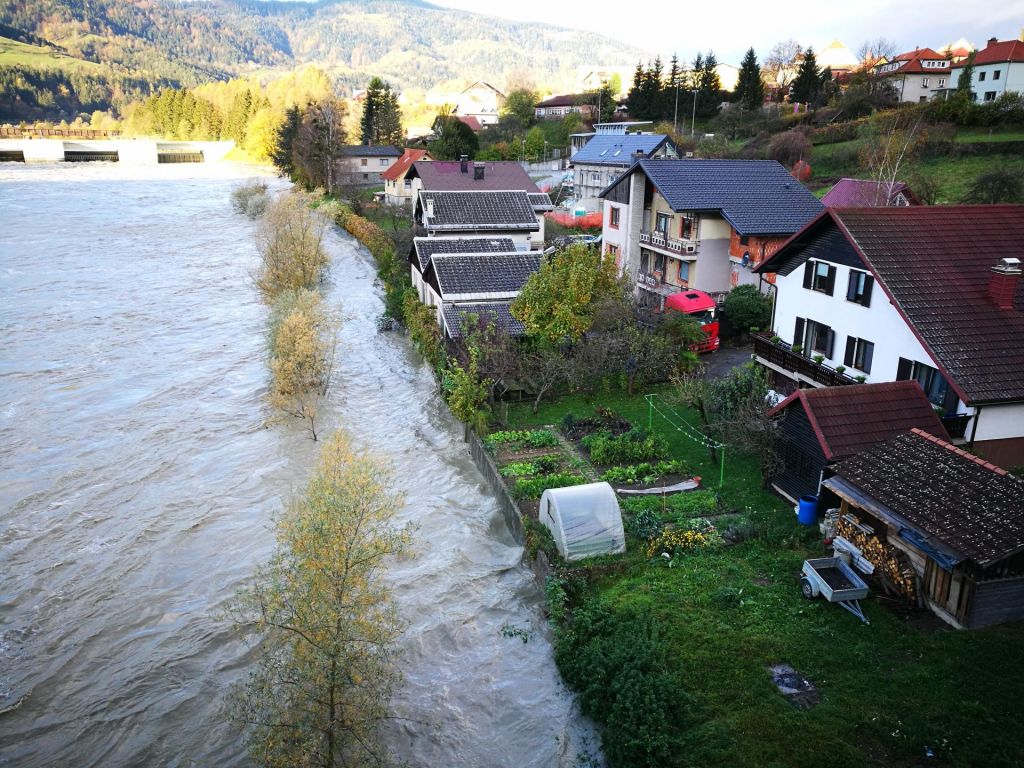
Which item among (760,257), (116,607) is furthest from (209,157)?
(116,607)

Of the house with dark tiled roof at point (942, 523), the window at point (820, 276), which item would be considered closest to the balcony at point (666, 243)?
the window at point (820, 276)

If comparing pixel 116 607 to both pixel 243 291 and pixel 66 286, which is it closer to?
pixel 243 291

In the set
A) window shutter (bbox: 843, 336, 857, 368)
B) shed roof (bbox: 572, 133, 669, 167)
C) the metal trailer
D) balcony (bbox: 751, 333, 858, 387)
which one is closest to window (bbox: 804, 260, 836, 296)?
window shutter (bbox: 843, 336, 857, 368)

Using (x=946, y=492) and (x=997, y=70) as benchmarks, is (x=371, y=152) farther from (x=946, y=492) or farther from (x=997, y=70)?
(x=946, y=492)

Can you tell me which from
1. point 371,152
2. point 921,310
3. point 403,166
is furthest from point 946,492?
point 371,152

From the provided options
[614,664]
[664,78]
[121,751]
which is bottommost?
[121,751]

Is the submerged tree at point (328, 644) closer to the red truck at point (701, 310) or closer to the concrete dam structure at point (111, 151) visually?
the red truck at point (701, 310)
